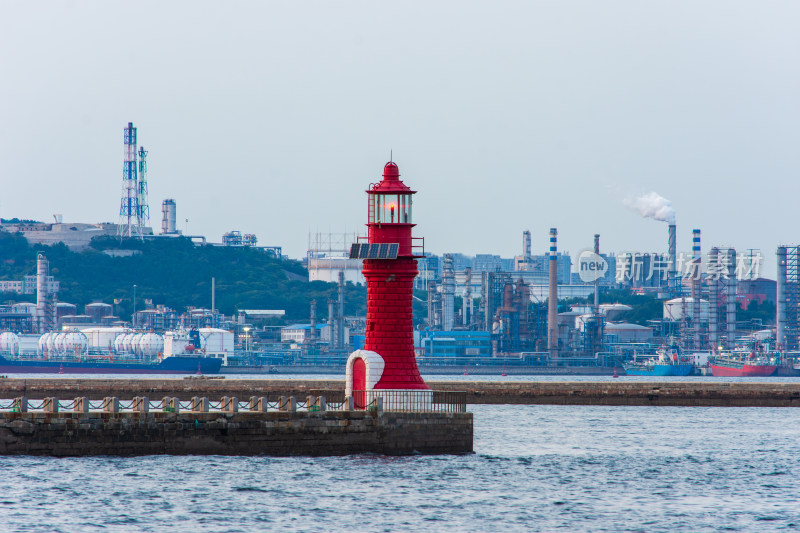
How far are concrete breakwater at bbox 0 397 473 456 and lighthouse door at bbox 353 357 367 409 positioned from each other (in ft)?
A: 2.30

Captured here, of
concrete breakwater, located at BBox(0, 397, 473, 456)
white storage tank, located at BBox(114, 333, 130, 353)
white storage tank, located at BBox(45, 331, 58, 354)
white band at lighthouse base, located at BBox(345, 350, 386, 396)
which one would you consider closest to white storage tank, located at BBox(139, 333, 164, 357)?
white storage tank, located at BBox(114, 333, 130, 353)

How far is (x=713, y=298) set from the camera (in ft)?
638

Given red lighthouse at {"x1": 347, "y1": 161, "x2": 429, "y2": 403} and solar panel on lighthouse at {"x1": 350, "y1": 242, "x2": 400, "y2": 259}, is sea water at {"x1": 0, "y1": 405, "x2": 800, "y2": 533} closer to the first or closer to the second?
red lighthouse at {"x1": 347, "y1": 161, "x2": 429, "y2": 403}

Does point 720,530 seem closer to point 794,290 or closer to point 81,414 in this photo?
point 81,414

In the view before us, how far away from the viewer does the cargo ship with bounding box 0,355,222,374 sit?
171m

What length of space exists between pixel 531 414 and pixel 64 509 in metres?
43.2

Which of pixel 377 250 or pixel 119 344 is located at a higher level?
pixel 377 250

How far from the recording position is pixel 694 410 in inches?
3130

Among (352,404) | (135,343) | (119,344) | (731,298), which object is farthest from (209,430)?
(731,298)

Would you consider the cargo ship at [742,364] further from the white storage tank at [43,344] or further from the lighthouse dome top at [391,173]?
the lighthouse dome top at [391,173]

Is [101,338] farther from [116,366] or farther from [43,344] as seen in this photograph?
[116,366]

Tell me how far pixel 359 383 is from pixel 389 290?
2951mm

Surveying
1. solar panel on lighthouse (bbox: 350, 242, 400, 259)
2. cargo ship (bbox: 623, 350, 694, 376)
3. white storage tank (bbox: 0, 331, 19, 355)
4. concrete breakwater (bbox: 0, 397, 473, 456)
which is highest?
solar panel on lighthouse (bbox: 350, 242, 400, 259)

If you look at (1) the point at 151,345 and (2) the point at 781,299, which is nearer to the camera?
(2) the point at 781,299
